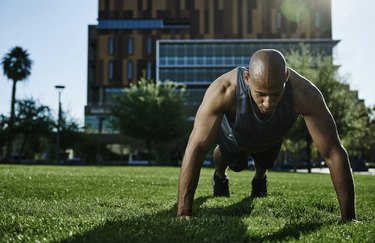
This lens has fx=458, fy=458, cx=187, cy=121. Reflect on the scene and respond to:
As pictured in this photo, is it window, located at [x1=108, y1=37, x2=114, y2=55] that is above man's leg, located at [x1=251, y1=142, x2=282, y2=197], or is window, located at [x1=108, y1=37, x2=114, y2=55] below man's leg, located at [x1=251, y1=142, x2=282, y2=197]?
above

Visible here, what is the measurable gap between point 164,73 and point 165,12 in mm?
11327

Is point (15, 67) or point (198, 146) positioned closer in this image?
point (198, 146)

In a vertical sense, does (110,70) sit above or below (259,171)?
above

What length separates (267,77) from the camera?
373cm

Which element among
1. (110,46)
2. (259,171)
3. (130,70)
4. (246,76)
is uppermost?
(110,46)

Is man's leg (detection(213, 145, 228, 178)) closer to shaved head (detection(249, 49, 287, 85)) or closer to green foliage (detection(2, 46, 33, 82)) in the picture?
shaved head (detection(249, 49, 287, 85))

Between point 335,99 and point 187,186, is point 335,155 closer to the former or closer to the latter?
point 187,186

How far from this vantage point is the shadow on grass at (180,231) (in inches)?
129

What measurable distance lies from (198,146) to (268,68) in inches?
39.7

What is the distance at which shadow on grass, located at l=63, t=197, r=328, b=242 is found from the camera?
129 inches

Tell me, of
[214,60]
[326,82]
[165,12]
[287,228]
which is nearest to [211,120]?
[287,228]

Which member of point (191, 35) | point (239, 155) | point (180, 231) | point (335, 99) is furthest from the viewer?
point (191, 35)

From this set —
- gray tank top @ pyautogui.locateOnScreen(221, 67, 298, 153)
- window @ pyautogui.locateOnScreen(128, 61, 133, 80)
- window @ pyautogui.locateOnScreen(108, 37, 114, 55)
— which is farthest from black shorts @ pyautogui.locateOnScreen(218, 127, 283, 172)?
window @ pyautogui.locateOnScreen(108, 37, 114, 55)

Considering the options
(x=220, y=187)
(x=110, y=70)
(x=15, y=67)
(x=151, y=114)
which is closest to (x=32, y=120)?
(x=15, y=67)
